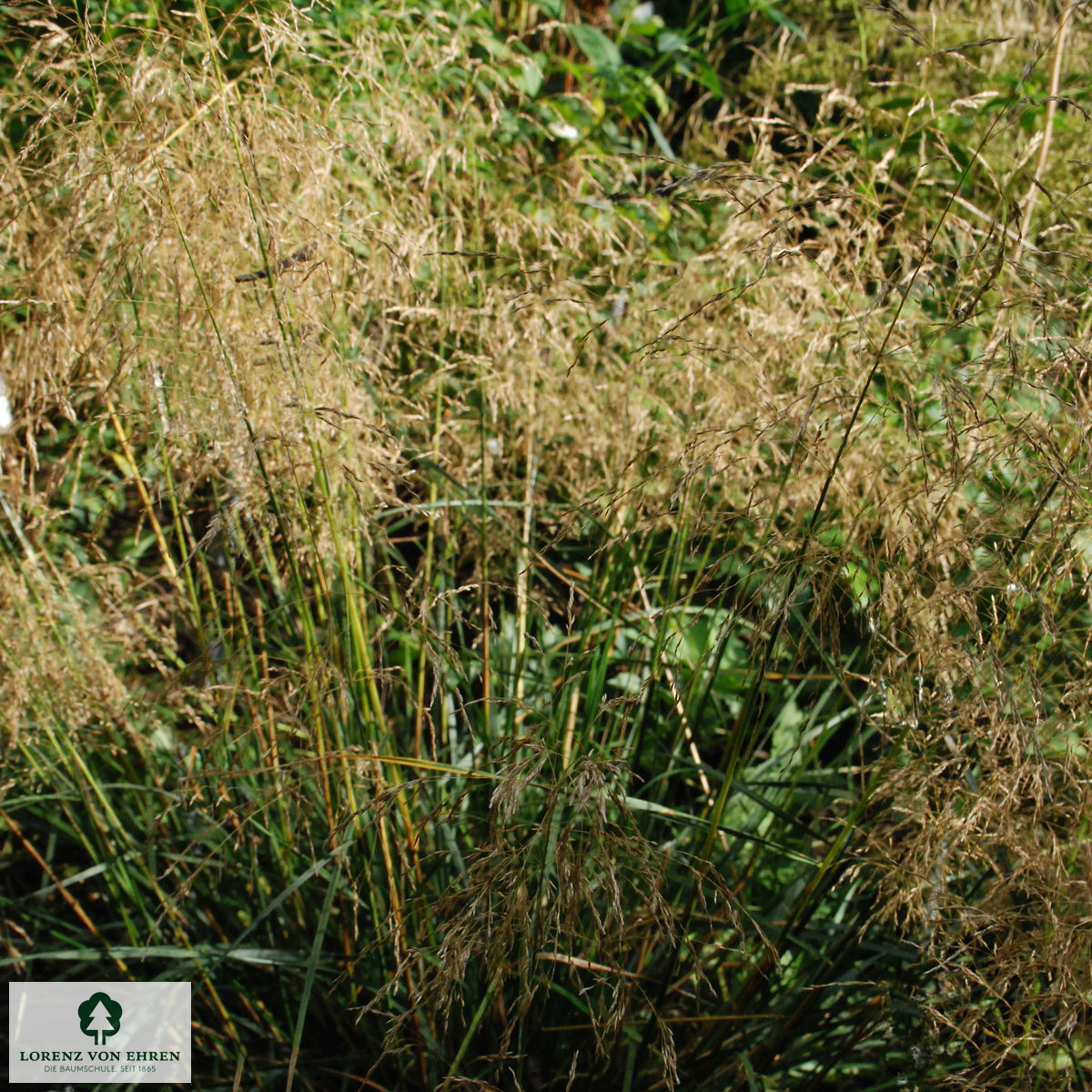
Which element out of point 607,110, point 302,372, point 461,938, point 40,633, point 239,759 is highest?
point 607,110

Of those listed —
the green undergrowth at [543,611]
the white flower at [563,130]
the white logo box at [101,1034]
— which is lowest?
the white logo box at [101,1034]

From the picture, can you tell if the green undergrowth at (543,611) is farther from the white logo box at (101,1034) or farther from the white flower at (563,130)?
the white flower at (563,130)

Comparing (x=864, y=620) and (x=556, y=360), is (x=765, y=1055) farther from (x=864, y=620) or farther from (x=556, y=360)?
(x=556, y=360)

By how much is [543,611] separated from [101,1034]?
1269mm

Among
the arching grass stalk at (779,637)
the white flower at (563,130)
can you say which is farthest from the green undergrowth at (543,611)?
the white flower at (563,130)

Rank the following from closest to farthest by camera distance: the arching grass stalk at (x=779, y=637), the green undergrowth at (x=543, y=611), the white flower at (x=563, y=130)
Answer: the arching grass stalk at (x=779, y=637), the green undergrowth at (x=543, y=611), the white flower at (x=563, y=130)

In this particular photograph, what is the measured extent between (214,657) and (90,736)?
12.3 inches

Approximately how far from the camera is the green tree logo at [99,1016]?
179 centimetres

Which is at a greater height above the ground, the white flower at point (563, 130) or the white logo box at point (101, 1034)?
the white flower at point (563, 130)

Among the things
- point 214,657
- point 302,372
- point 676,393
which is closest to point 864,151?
point 676,393

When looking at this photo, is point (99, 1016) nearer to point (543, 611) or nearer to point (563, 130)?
point (543, 611)

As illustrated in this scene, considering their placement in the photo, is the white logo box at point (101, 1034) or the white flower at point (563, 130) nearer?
the white logo box at point (101, 1034)

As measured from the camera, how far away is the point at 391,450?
5.44 ft

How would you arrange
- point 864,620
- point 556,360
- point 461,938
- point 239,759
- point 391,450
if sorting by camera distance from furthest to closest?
1. point 556,360
2. point 239,759
3. point 391,450
4. point 864,620
5. point 461,938
